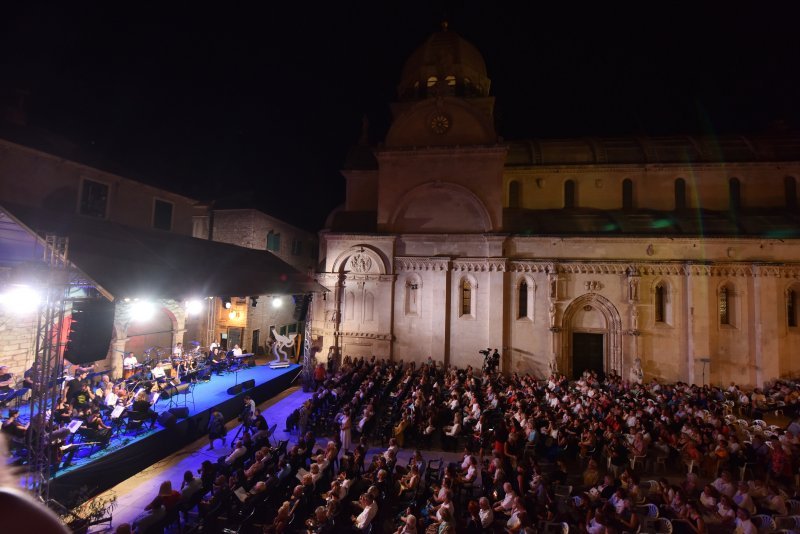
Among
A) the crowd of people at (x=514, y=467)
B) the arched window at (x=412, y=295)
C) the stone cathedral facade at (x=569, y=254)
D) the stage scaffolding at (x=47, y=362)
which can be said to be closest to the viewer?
the crowd of people at (x=514, y=467)

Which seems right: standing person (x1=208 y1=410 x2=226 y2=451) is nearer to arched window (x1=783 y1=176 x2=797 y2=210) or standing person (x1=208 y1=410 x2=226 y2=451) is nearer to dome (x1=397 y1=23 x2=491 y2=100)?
dome (x1=397 y1=23 x2=491 y2=100)

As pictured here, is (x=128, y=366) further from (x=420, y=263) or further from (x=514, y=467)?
(x=514, y=467)

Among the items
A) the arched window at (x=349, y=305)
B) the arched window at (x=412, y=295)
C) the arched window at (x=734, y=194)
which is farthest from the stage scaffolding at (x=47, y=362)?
the arched window at (x=734, y=194)

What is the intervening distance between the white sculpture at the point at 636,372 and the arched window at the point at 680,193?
11.2 meters

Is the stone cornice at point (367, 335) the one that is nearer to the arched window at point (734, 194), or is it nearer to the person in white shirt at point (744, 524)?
the person in white shirt at point (744, 524)

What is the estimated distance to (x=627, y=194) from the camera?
87.2 feet

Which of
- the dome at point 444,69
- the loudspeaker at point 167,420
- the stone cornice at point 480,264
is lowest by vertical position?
the loudspeaker at point 167,420

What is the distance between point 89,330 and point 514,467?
12.2 m

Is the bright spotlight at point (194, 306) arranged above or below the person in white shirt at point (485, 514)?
above

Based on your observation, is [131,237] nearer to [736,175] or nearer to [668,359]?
[668,359]

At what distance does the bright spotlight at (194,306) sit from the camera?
24.0 m

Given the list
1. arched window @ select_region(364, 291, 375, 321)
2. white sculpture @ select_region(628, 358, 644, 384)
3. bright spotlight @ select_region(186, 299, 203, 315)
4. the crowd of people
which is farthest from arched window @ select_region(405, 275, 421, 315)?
bright spotlight @ select_region(186, 299, 203, 315)

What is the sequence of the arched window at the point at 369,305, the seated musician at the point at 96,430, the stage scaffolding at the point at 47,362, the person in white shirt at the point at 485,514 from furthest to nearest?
the arched window at the point at 369,305
the seated musician at the point at 96,430
the stage scaffolding at the point at 47,362
the person in white shirt at the point at 485,514

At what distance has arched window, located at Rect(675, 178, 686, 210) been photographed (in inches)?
1024
